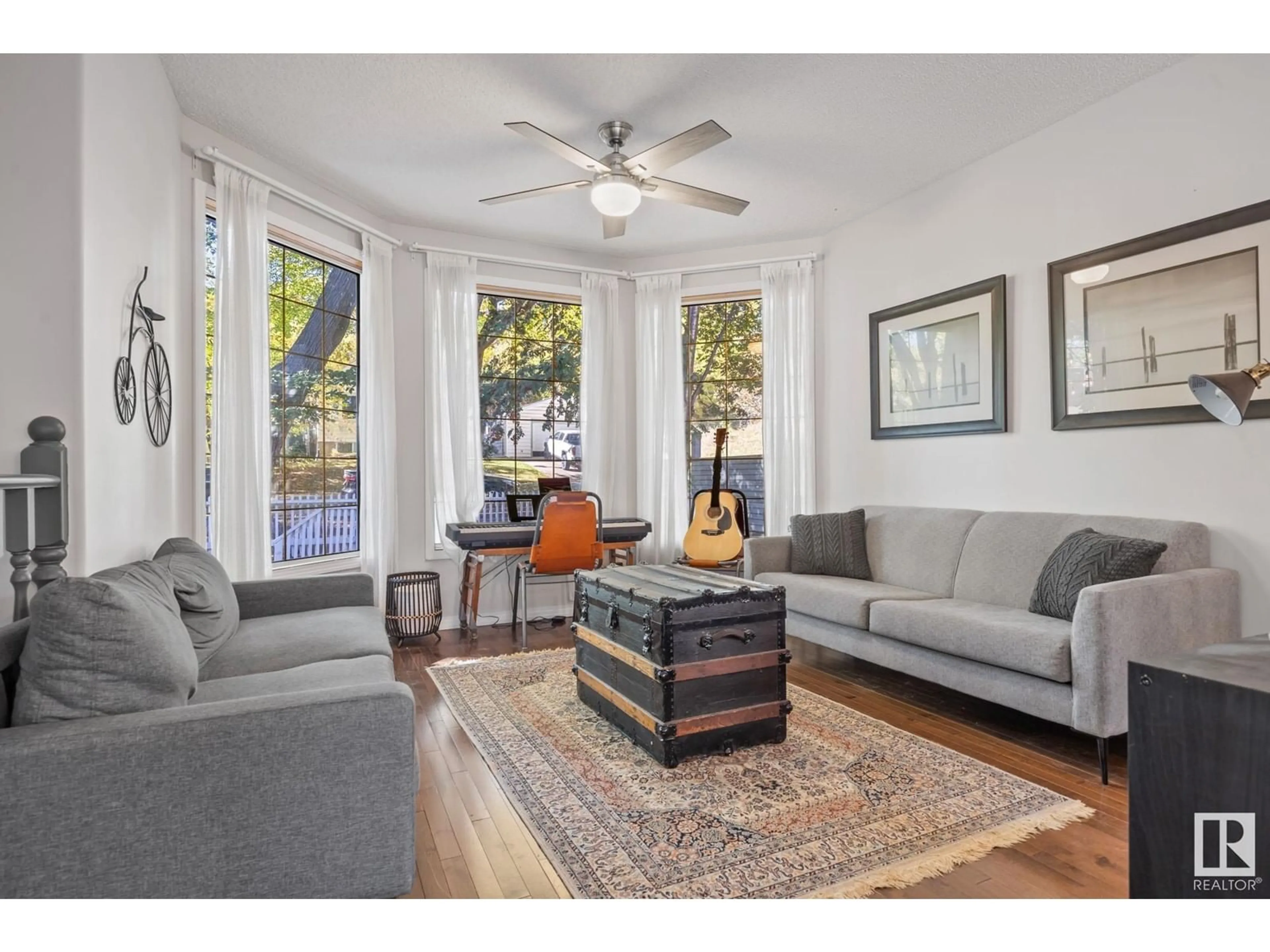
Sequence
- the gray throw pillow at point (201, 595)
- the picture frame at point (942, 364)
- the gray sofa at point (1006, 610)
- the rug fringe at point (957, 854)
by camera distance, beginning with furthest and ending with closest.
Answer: the picture frame at point (942, 364) < the gray sofa at point (1006, 610) < the gray throw pillow at point (201, 595) < the rug fringe at point (957, 854)

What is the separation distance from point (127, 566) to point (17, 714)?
2.83 ft

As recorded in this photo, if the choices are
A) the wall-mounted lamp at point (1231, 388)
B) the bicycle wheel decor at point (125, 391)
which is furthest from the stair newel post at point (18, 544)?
the wall-mounted lamp at point (1231, 388)

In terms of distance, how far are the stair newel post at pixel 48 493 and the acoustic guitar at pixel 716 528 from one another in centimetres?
364

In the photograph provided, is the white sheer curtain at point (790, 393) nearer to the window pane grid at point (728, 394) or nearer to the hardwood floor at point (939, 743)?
the window pane grid at point (728, 394)

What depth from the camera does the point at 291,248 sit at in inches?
Answer: 163

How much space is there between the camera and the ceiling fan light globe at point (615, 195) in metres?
3.22

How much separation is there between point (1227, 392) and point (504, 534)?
3602mm

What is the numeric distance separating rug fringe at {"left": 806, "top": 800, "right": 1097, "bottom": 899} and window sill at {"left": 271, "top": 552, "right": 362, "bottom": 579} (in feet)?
10.3

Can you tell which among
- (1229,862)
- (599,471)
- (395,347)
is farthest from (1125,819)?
(395,347)

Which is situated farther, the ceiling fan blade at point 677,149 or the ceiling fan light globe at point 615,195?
→ the ceiling fan light globe at point 615,195

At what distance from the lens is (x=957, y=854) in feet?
6.14

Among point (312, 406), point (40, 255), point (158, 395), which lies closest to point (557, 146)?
point (40, 255)

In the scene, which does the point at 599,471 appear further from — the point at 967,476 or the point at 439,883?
the point at 439,883

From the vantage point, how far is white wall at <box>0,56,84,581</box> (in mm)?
2016
